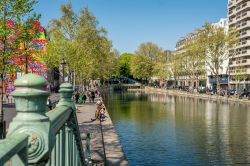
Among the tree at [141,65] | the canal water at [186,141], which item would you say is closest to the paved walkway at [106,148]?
the canal water at [186,141]

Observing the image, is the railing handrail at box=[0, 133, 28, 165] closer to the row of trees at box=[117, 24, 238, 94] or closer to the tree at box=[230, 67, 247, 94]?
the row of trees at box=[117, 24, 238, 94]

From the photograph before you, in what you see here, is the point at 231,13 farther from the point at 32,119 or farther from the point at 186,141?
the point at 32,119

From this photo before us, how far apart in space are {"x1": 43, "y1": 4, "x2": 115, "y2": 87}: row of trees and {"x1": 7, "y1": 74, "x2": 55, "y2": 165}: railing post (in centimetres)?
5788

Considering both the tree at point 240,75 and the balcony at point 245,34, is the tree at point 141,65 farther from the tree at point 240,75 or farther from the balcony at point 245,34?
the balcony at point 245,34

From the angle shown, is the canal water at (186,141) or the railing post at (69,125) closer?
the railing post at (69,125)

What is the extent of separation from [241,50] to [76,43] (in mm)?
61542

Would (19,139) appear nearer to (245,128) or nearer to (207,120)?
(245,128)

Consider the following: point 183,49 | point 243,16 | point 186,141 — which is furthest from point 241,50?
point 186,141

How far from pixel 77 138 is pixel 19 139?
15.2ft

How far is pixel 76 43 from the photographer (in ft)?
213

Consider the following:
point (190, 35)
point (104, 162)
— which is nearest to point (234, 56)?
point (190, 35)

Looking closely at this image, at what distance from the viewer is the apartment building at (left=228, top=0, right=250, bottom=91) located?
10525cm

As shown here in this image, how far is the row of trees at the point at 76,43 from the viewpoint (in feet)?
200

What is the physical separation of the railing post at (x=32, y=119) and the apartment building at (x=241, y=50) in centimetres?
10225
